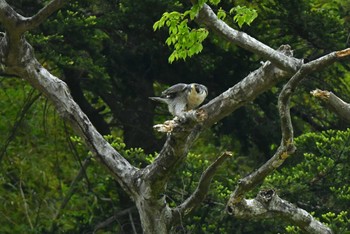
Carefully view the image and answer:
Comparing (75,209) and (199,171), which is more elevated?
(199,171)

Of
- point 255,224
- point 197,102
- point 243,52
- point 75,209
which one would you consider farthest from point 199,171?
point 75,209

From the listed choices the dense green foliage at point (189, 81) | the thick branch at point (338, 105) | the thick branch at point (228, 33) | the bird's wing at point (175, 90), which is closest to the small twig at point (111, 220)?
the dense green foliage at point (189, 81)

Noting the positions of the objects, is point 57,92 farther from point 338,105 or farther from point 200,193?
point 338,105

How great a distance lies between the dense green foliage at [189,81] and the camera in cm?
1030

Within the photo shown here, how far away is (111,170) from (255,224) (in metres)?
2.77

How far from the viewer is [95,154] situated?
26.3ft

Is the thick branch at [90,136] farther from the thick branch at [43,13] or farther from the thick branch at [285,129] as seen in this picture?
the thick branch at [285,129]

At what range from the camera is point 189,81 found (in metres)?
12.1

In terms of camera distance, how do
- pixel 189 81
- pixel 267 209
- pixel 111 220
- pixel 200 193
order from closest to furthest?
pixel 267 209 < pixel 200 193 < pixel 111 220 < pixel 189 81

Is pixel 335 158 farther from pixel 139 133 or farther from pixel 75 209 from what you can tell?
pixel 75 209

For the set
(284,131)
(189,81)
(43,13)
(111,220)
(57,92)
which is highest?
(43,13)

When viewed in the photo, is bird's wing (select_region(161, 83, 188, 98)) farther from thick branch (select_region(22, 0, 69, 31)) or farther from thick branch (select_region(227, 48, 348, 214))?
thick branch (select_region(227, 48, 348, 214))

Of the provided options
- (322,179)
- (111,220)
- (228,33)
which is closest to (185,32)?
(228,33)

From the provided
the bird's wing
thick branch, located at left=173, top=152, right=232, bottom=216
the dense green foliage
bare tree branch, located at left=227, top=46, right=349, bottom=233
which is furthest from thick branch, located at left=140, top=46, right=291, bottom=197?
the dense green foliage
